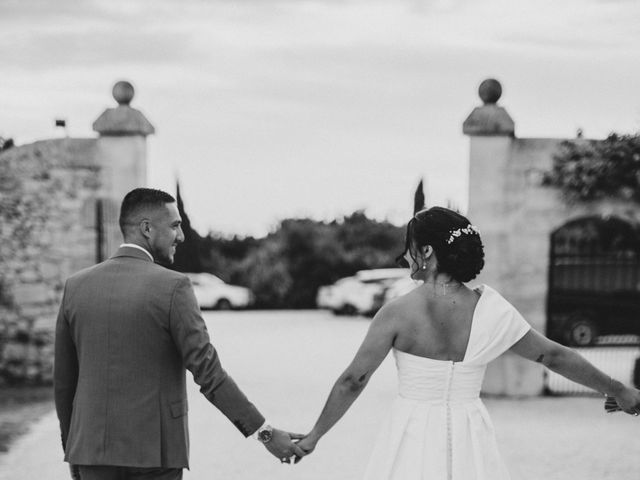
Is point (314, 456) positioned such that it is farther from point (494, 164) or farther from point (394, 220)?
point (394, 220)

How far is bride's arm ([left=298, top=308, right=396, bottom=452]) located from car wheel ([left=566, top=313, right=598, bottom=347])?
35.4 feet

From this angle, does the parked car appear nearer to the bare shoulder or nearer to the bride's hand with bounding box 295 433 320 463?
the bride's hand with bounding box 295 433 320 463

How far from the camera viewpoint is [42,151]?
28.5ft

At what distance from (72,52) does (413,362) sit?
8.55 metres

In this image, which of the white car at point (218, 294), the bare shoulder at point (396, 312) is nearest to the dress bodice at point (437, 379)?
the bare shoulder at point (396, 312)

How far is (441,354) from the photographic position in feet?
9.49

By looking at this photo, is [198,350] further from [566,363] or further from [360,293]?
[360,293]

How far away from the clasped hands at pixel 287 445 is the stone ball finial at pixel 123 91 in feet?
18.6

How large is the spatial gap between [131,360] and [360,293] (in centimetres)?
1688

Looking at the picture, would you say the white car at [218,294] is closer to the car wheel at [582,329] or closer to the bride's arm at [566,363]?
the car wheel at [582,329]

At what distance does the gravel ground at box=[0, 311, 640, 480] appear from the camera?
5.67 meters

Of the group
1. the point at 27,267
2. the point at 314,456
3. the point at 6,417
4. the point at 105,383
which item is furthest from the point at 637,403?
the point at 27,267

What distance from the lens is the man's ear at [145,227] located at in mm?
3057

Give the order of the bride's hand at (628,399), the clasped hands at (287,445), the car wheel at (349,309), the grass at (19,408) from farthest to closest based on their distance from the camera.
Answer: the car wheel at (349,309), the grass at (19,408), the clasped hands at (287,445), the bride's hand at (628,399)
